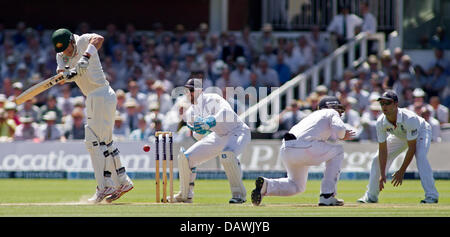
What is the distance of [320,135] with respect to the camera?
37.6ft

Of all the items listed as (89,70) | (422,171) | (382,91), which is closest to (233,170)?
(89,70)

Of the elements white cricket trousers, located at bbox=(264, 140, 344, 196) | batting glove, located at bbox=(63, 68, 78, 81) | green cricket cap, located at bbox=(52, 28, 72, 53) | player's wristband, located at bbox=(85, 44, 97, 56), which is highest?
green cricket cap, located at bbox=(52, 28, 72, 53)

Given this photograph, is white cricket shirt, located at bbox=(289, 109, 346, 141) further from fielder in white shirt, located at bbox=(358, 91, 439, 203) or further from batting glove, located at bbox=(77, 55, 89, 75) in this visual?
batting glove, located at bbox=(77, 55, 89, 75)

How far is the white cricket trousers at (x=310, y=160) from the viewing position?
37.3 feet

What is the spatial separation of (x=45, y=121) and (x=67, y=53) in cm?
830

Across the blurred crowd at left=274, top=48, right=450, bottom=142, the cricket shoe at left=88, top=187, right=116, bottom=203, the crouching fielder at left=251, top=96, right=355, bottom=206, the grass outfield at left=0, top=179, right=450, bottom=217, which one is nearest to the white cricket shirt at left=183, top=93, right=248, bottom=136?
the crouching fielder at left=251, top=96, right=355, bottom=206

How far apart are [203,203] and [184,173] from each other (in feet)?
1.48

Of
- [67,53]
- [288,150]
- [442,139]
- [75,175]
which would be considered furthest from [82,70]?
[442,139]

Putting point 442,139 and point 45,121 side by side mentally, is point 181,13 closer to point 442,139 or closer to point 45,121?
point 45,121

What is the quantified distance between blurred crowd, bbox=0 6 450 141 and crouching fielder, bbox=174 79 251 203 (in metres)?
6.75

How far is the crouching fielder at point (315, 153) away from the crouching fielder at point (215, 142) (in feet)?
1.98

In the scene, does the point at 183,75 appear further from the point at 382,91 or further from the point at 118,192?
the point at 118,192

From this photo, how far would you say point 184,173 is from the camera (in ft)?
39.4

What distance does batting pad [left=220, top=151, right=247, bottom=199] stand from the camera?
11.8 meters
